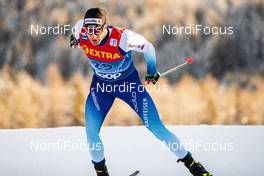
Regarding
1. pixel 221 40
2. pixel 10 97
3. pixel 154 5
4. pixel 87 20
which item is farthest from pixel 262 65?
pixel 10 97

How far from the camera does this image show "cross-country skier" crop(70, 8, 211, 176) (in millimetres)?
3861

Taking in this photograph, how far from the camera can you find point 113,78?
13.1ft

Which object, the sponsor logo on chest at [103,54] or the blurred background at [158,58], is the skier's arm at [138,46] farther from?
the blurred background at [158,58]

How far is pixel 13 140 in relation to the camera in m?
4.68

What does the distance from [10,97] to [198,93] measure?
1785mm

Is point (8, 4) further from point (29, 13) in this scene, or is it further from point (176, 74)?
point (176, 74)

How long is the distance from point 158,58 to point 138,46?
2.42 ft
